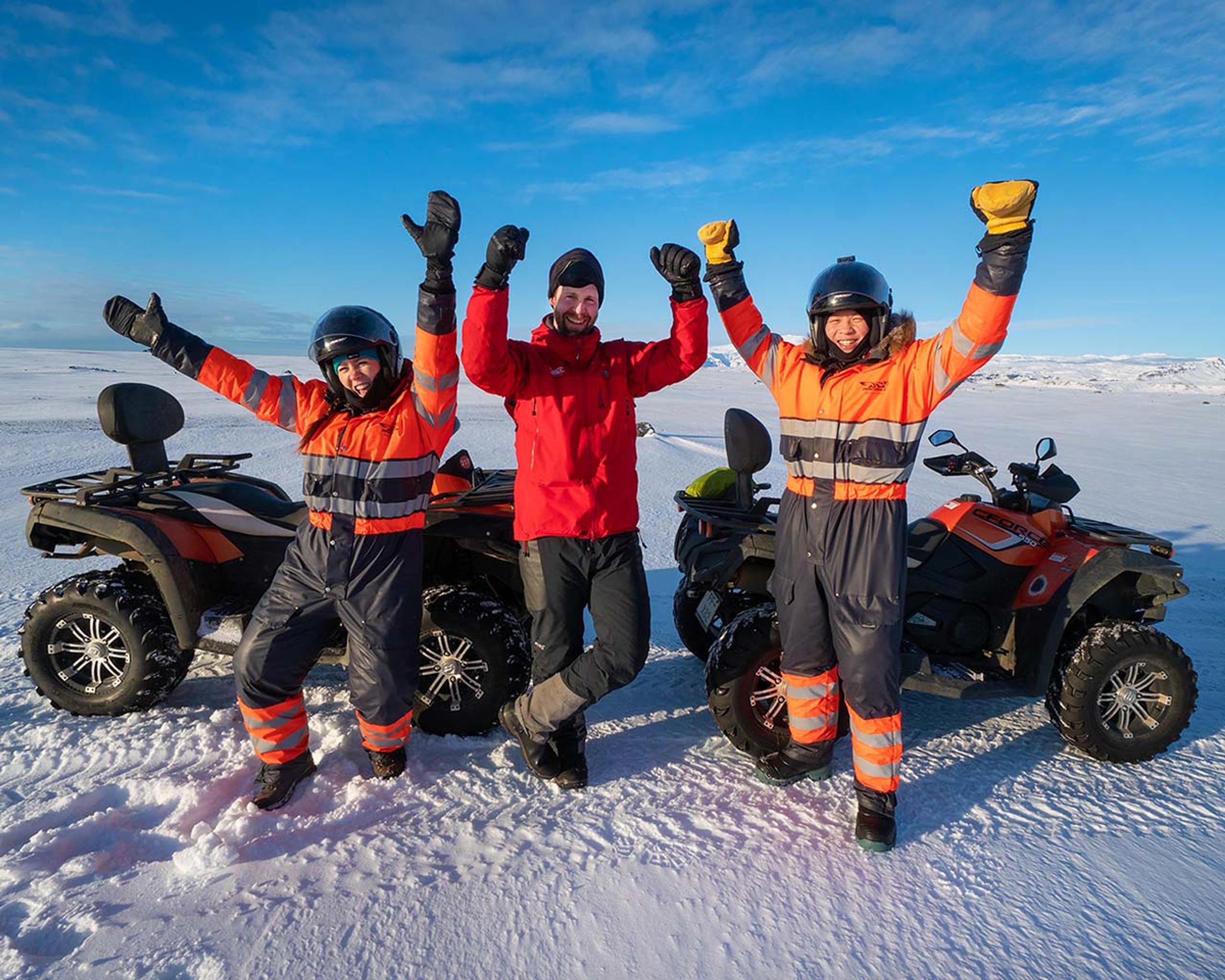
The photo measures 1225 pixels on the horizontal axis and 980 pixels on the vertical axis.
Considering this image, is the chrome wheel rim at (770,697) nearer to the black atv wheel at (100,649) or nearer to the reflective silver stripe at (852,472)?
the reflective silver stripe at (852,472)

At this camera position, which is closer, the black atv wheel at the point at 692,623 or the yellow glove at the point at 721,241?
the yellow glove at the point at 721,241

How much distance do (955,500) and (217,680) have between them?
386cm

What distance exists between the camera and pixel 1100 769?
289cm

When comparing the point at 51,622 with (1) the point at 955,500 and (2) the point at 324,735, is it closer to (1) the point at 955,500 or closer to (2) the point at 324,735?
(2) the point at 324,735

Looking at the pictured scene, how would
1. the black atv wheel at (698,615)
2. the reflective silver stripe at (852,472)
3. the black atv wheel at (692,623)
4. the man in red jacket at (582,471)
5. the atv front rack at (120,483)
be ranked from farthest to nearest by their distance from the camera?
the black atv wheel at (692,623) → the black atv wheel at (698,615) → the atv front rack at (120,483) → the man in red jacket at (582,471) → the reflective silver stripe at (852,472)

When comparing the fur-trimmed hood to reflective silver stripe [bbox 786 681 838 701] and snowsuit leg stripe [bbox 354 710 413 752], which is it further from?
snowsuit leg stripe [bbox 354 710 413 752]

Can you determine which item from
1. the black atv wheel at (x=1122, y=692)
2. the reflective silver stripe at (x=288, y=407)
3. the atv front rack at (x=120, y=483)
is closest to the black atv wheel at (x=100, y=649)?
the atv front rack at (x=120, y=483)

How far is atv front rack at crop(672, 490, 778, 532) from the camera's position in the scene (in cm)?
328

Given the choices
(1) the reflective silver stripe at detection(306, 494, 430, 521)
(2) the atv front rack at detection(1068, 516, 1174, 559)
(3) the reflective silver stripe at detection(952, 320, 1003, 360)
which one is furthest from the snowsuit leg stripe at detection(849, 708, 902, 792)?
(1) the reflective silver stripe at detection(306, 494, 430, 521)

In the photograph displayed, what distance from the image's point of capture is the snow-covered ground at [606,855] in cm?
192

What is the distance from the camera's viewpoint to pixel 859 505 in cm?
245

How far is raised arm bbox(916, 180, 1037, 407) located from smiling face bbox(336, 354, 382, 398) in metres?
2.01

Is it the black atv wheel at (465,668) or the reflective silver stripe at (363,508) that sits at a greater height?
the reflective silver stripe at (363,508)

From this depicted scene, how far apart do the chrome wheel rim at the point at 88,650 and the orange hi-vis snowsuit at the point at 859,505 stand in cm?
296
